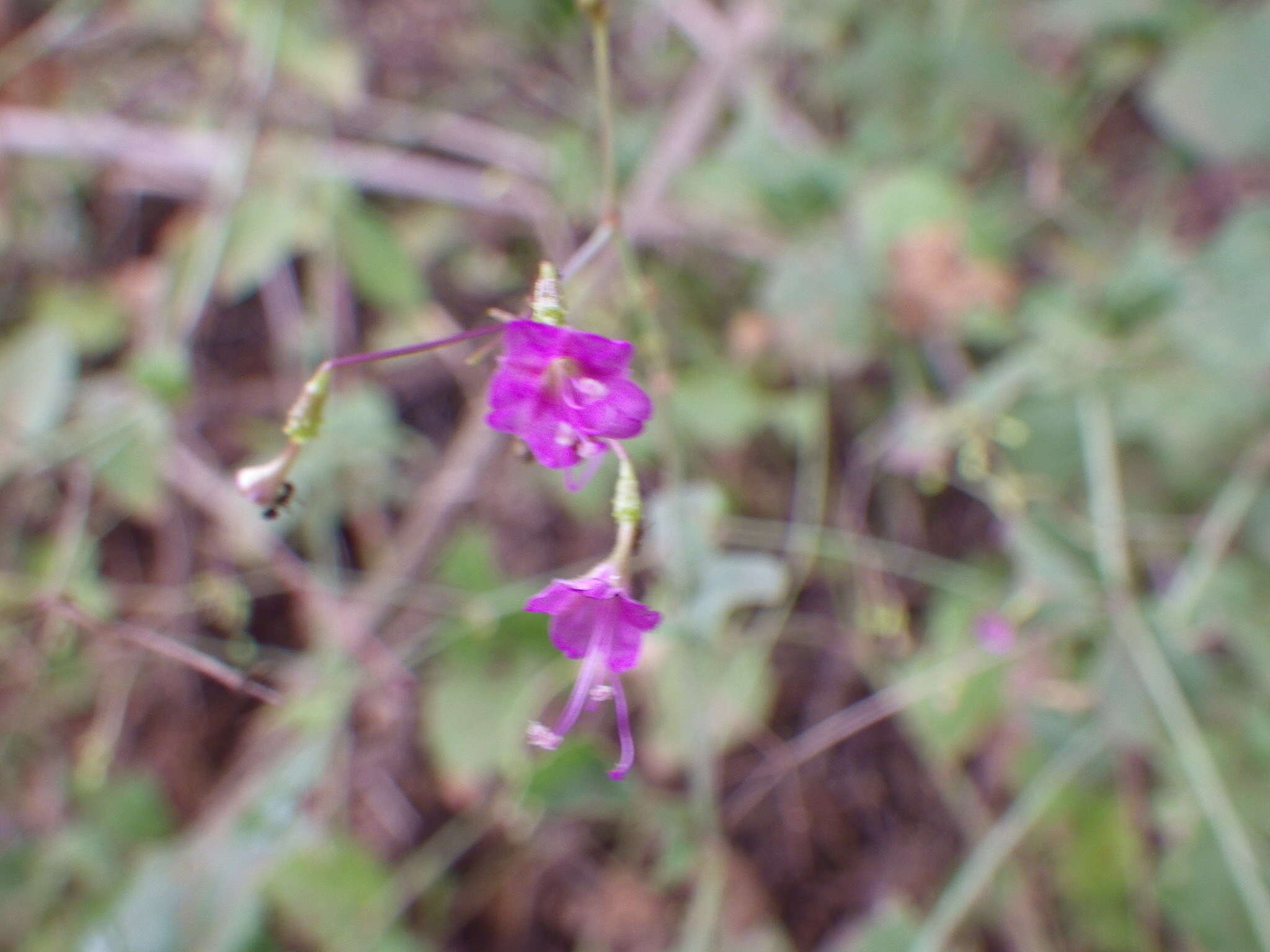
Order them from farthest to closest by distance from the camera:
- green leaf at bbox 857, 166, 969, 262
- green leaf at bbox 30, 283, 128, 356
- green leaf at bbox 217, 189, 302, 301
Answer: green leaf at bbox 30, 283, 128, 356, green leaf at bbox 217, 189, 302, 301, green leaf at bbox 857, 166, 969, 262

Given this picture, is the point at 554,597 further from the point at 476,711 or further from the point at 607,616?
the point at 476,711

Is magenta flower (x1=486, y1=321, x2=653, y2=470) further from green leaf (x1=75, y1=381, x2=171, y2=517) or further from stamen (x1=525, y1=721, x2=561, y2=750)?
green leaf (x1=75, y1=381, x2=171, y2=517)

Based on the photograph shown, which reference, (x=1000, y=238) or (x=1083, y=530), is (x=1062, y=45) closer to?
(x=1000, y=238)

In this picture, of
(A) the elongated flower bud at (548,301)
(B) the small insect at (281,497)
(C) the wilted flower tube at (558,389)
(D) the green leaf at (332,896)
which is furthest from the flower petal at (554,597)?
(D) the green leaf at (332,896)

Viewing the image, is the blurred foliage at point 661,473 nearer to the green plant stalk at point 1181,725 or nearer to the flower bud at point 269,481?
the green plant stalk at point 1181,725

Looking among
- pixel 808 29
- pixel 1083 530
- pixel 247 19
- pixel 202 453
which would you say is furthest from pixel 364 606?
pixel 808 29

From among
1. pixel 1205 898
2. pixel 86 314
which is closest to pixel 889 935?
pixel 1205 898

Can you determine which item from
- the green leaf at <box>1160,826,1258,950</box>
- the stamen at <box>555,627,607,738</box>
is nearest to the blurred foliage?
the green leaf at <box>1160,826,1258,950</box>
